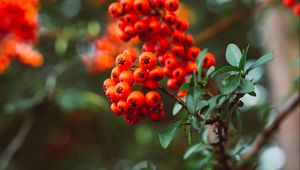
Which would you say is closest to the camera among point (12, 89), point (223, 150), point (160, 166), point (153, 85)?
point (153, 85)

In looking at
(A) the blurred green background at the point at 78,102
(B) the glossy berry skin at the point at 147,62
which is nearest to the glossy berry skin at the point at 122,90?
(B) the glossy berry skin at the point at 147,62

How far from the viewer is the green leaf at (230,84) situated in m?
1.46

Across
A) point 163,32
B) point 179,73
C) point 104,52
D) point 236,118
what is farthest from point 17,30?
point 236,118

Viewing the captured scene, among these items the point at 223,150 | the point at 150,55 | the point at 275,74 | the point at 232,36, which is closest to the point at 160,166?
the point at 275,74

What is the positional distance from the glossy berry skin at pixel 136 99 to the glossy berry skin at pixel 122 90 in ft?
0.06

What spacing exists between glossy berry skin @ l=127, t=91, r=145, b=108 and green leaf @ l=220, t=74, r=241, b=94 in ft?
0.98

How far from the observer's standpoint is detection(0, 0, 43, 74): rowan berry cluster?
373cm

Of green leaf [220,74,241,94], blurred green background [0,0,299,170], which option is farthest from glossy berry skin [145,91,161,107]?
blurred green background [0,0,299,170]

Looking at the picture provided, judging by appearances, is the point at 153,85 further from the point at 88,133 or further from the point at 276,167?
the point at 88,133

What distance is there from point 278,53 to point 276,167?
5.69 feet

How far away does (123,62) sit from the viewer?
1.56 m

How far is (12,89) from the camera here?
4535mm

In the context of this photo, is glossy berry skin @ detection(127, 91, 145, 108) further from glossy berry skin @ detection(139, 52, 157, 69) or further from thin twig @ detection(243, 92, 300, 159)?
thin twig @ detection(243, 92, 300, 159)

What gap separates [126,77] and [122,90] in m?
0.06
